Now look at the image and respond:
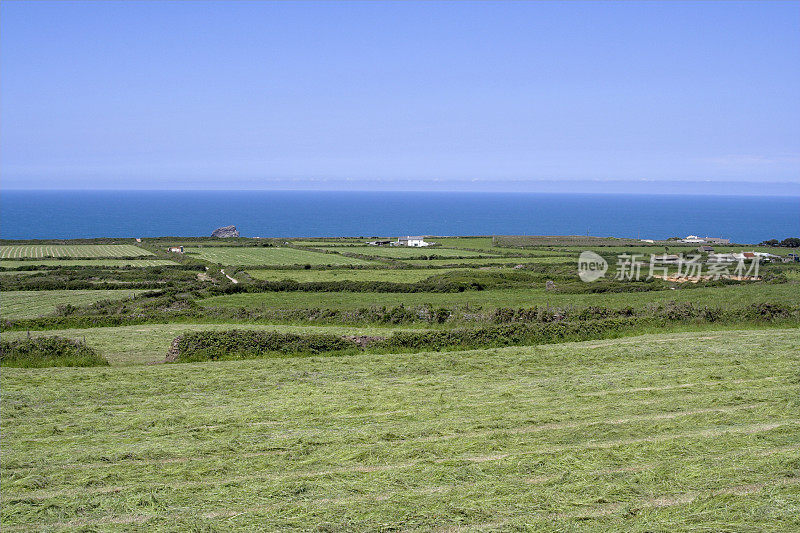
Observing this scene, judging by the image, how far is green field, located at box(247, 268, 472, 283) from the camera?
45375 millimetres

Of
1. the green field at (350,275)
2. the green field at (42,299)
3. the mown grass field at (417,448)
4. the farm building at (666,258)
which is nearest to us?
the mown grass field at (417,448)

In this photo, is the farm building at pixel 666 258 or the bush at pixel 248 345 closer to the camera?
the bush at pixel 248 345

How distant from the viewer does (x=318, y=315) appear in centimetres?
2606

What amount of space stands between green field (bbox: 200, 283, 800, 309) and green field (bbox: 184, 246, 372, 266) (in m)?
19.5

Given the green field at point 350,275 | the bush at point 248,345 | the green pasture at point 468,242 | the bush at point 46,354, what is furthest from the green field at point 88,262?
the bush at point 248,345

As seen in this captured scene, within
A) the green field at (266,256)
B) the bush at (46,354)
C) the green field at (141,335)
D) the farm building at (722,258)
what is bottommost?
the green field at (141,335)

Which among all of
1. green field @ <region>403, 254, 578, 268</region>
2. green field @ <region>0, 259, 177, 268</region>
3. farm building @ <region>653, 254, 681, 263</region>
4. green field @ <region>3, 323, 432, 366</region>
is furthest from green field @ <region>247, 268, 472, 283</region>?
green field @ <region>3, 323, 432, 366</region>

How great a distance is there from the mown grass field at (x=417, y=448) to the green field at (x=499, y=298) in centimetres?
1697

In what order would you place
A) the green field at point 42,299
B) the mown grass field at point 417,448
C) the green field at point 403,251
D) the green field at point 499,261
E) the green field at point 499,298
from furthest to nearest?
the green field at point 403,251 → the green field at point 499,261 → the green field at point 42,299 → the green field at point 499,298 → the mown grass field at point 417,448

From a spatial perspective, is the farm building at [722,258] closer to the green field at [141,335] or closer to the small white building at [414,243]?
the small white building at [414,243]

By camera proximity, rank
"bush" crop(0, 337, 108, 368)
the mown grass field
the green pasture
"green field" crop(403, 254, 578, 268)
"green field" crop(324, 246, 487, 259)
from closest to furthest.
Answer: the mown grass field < "bush" crop(0, 337, 108, 368) < "green field" crop(403, 254, 578, 268) < "green field" crop(324, 246, 487, 259) < the green pasture

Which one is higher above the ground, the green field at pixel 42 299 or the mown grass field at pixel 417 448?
the mown grass field at pixel 417 448

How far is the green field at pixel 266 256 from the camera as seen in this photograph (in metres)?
57.5

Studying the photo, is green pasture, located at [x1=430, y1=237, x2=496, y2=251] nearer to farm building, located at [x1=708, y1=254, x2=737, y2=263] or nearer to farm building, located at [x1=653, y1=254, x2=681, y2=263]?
farm building, located at [x1=653, y1=254, x2=681, y2=263]
